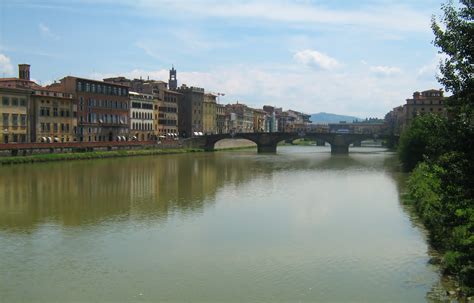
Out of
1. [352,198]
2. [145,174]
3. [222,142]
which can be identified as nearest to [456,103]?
[352,198]

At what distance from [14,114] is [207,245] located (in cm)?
3956

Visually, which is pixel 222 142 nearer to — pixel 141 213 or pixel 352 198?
pixel 352 198

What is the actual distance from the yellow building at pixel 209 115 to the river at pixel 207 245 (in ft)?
214

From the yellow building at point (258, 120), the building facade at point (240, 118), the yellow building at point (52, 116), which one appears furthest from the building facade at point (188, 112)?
the yellow building at point (258, 120)

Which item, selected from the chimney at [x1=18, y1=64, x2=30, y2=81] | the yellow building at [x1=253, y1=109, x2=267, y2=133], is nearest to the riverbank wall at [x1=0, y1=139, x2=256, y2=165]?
the chimney at [x1=18, y1=64, x2=30, y2=81]

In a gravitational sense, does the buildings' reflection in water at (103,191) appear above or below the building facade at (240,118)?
below

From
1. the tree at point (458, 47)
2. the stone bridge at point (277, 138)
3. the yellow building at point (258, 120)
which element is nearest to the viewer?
the tree at point (458, 47)

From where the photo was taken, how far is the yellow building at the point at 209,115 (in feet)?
317

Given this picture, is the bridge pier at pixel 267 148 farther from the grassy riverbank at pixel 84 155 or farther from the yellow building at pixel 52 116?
the yellow building at pixel 52 116

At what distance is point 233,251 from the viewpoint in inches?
624

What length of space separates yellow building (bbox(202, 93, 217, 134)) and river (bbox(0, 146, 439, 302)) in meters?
65.4

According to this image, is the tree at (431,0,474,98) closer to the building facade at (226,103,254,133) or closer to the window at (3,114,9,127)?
the window at (3,114,9,127)

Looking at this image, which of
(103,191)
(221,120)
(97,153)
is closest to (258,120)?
(221,120)

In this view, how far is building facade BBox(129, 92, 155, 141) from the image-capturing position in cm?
7238
